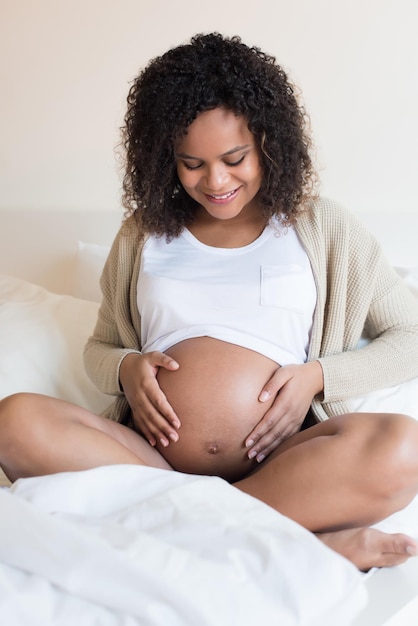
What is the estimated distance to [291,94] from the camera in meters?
1.42

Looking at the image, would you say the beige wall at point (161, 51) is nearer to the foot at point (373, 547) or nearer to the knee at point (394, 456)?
the knee at point (394, 456)

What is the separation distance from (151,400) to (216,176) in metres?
0.36

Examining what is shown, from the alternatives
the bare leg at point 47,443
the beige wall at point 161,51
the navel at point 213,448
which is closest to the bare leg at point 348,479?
the navel at point 213,448

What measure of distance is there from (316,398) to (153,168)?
0.46 m

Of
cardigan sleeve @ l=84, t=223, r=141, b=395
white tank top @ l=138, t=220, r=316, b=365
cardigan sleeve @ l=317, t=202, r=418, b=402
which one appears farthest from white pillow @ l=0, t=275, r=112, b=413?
cardigan sleeve @ l=317, t=202, r=418, b=402

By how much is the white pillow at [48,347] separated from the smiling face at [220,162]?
51 centimetres

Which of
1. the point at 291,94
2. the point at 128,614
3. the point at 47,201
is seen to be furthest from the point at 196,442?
the point at 47,201

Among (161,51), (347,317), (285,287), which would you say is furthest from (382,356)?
(161,51)

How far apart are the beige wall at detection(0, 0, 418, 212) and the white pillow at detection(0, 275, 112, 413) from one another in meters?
0.53

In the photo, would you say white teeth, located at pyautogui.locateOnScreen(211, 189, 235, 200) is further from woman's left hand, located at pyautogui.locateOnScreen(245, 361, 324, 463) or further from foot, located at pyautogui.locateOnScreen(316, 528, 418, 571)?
foot, located at pyautogui.locateOnScreen(316, 528, 418, 571)

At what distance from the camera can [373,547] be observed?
1086 millimetres

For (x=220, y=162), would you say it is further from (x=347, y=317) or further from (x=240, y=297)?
(x=347, y=317)

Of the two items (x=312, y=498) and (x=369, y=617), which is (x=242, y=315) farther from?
(x=369, y=617)

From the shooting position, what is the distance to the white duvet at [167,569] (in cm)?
87
